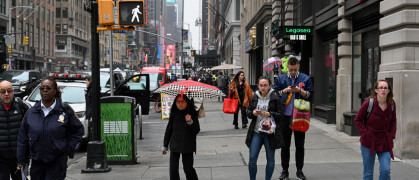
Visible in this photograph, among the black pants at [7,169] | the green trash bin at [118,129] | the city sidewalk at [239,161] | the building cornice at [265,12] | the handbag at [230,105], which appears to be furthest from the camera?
the building cornice at [265,12]

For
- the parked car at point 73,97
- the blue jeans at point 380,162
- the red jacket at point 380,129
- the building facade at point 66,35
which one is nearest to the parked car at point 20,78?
the parked car at point 73,97

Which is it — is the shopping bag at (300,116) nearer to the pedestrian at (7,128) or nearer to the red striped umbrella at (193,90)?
the red striped umbrella at (193,90)

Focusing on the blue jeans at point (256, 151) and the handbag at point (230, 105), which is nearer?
the blue jeans at point (256, 151)

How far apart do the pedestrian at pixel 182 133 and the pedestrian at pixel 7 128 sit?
79.8 inches

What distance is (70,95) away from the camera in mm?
13062

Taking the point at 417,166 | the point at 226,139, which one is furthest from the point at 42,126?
the point at 226,139

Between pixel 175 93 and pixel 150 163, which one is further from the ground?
pixel 175 93

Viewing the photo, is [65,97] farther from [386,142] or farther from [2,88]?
[386,142]

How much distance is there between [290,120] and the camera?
726 centimetres

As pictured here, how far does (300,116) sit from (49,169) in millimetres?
3730

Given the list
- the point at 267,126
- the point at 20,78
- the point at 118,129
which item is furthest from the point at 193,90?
the point at 20,78

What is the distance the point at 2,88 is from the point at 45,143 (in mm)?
1241

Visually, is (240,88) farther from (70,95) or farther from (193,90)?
(193,90)

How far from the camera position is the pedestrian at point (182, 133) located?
6543 mm
